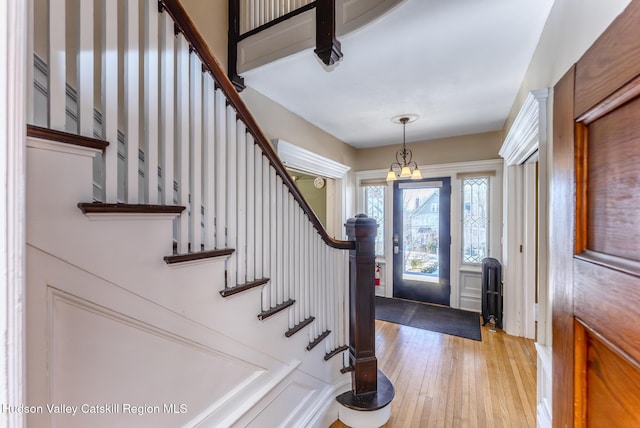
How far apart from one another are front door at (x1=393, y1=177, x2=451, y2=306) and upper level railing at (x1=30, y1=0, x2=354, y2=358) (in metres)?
3.14

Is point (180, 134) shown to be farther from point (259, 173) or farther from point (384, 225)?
point (384, 225)

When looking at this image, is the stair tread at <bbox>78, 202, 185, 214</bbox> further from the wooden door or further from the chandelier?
the chandelier

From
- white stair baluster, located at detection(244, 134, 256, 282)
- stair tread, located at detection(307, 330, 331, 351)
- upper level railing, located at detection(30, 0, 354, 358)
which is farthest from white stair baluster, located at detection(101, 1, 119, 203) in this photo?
stair tread, located at detection(307, 330, 331, 351)

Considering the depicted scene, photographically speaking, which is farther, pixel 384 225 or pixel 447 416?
pixel 384 225

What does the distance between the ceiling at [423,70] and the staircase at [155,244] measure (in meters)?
1.14

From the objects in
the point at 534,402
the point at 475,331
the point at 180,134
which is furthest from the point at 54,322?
the point at 475,331

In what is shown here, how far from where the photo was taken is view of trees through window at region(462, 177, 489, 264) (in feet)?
12.8

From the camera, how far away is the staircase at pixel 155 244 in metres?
0.71

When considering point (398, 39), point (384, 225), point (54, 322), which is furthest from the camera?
point (384, 225)

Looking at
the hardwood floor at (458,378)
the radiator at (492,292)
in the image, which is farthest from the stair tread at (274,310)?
the radiator at (492,292)

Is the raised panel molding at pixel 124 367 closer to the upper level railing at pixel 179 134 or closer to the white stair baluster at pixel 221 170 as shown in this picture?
the upper level railing at pixel 179 134

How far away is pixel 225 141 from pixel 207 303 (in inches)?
26.8

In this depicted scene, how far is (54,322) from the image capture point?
2.29 ft

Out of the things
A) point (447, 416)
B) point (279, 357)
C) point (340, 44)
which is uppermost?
point (340, 44)
